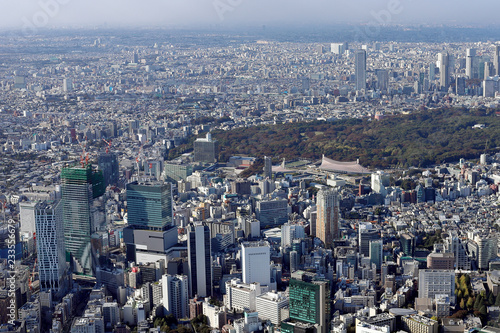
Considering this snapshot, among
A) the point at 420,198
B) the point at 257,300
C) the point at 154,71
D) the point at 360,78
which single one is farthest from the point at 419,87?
the point at 257,300

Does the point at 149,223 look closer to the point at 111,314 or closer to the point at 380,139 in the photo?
the point at 111,314

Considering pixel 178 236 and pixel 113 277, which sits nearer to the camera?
pixel 113 277

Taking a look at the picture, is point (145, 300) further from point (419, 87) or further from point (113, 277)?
point (419, 87)

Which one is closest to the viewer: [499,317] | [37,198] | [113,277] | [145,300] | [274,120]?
[499,317]

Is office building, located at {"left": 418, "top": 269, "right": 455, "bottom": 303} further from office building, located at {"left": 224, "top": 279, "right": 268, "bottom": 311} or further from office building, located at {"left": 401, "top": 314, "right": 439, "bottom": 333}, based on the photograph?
office building, located at {"left": 224, "top": 279, "right": 268, "bottom": 311}

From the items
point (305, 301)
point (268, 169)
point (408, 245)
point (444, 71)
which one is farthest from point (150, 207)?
point (444, 71)

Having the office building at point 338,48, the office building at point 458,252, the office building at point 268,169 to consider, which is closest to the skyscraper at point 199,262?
the office building at point 458,252

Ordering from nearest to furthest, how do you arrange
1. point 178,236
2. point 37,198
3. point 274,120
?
point 178,236, point 37,198, point 274,120
